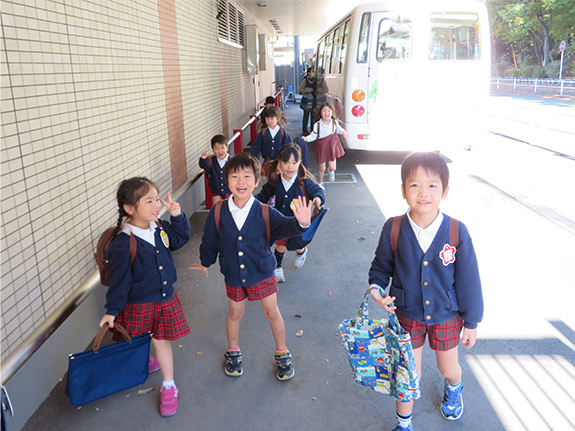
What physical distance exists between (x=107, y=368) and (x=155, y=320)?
37 centimetres

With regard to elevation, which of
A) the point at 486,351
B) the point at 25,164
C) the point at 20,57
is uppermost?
the point at 20,57

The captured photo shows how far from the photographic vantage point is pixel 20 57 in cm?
256

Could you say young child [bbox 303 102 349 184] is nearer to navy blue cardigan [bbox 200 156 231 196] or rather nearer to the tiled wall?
navy blue cardigan [bbox 200 156 231 196]

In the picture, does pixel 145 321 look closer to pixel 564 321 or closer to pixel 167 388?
pixel 167 388

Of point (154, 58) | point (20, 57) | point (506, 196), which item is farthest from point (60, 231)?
point (506, 196)

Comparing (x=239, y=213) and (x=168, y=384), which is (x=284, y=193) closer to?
(x=239, y=213)

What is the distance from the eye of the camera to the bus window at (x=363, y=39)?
27.2 feet

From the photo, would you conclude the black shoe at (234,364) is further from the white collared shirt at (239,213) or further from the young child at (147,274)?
the white collared shirt at (239,213)

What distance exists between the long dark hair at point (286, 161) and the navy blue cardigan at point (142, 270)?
4.41ft

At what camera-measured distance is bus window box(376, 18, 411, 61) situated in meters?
8.24

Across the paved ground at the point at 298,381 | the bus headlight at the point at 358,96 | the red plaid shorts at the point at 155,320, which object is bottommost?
the paved ground at the point at 298,381

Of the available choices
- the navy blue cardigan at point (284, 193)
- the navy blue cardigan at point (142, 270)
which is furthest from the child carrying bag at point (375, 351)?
the navy blue cardigan at point (284, 193)

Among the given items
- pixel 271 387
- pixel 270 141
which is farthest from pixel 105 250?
pixel 270 141

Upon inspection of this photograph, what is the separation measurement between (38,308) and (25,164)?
865mm
